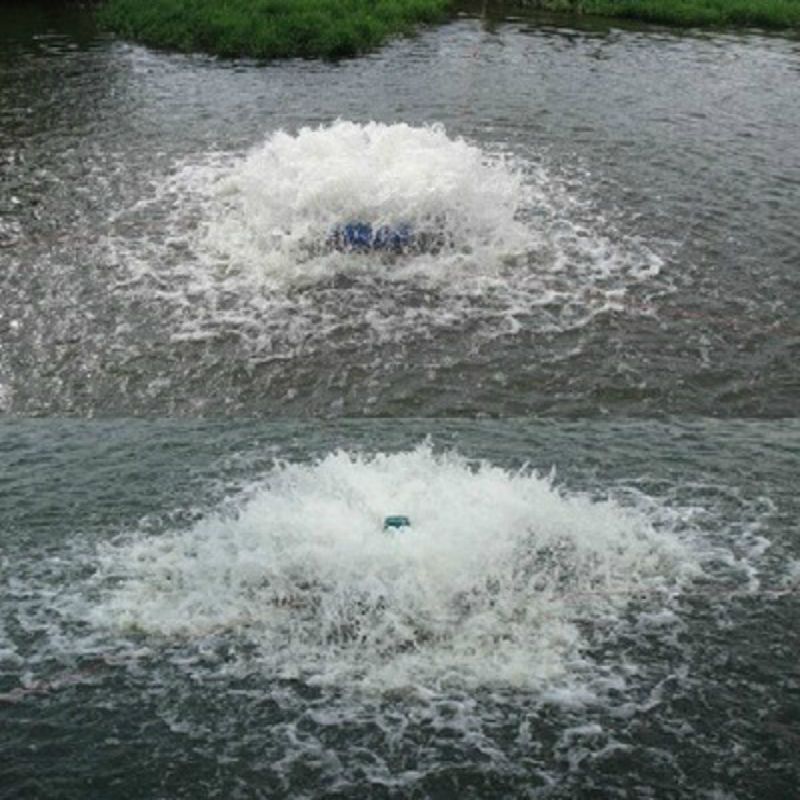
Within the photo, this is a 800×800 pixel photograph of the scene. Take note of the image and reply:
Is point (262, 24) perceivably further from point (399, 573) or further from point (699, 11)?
point (399, 573)

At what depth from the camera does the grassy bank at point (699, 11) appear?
1080 inches

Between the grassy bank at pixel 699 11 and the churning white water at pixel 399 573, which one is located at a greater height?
the grassy bank at pixel 699 11

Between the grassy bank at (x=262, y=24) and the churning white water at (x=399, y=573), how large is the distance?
53.0ft

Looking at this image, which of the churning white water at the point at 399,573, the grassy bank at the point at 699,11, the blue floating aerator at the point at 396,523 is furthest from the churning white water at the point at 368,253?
the grassy bank at the point at 699,11

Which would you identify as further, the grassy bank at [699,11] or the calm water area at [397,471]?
the grassy bank at [699,11]

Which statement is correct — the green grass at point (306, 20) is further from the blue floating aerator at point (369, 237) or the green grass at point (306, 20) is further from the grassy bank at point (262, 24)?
the blue floating aerator at point (369, 237)

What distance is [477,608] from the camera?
6.96 m

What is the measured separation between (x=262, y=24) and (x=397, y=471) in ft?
57.0

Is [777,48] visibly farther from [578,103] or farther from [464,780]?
→ [464,780]

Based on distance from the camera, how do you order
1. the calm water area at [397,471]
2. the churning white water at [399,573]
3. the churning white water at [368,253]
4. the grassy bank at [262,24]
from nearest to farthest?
the calm water area at [397,471], the churning white water at [399,573], the churning white water at [368,253], the grassy bank at [262,24]

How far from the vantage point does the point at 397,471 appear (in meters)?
8.25

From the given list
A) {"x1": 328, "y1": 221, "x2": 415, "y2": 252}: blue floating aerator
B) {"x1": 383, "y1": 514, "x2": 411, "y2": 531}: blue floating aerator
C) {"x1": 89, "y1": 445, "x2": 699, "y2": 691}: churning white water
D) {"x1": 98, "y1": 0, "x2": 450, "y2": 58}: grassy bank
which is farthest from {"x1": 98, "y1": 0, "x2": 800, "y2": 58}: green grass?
{"x1": 383, "y1": 514, "x2": 411, "y2": 531}: blue floating aerator

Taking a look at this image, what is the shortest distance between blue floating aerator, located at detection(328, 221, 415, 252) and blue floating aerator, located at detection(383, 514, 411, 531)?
4.95 meters

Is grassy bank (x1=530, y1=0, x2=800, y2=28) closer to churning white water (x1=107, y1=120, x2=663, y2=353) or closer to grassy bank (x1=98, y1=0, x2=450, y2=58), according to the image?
grassy bank (x1=98, y1=0, x2=450, y2=58)
